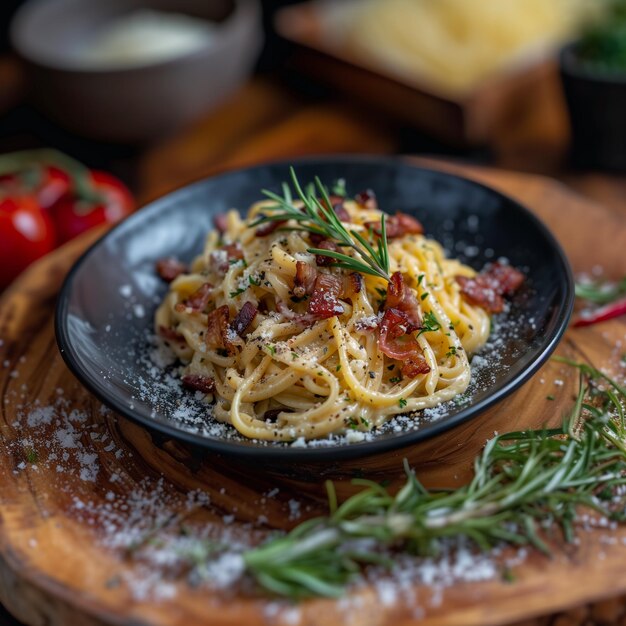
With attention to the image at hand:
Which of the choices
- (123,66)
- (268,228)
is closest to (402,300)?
(268,228)

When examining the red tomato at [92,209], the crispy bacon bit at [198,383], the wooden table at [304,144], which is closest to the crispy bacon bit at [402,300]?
the crispy bacon bit at [198,383]

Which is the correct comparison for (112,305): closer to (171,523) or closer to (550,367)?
(171,523)

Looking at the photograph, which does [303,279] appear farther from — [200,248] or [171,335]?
[200,248]

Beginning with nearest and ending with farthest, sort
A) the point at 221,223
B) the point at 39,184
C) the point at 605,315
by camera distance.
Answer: the point at 605,315 < the point at 221,223 < the point at 39,184

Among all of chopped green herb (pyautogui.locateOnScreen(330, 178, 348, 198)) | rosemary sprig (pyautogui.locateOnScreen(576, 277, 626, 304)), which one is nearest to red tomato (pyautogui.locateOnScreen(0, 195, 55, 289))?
chopped green herb (pyautogui.locateOnScreen(330, 178, 348, 198))

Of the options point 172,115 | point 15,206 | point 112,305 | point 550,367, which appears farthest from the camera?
point 172,115

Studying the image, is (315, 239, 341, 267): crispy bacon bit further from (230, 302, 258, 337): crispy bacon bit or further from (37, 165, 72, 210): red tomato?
(37, 165, 72, 210): red tomato

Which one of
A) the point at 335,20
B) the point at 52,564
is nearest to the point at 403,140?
the point at 335,20
